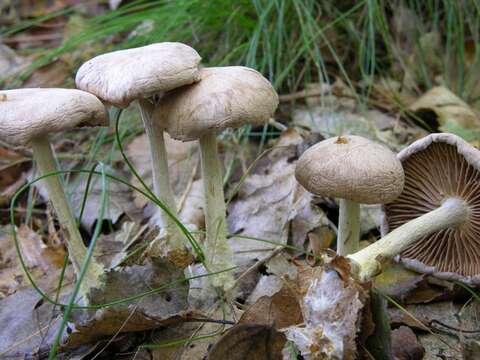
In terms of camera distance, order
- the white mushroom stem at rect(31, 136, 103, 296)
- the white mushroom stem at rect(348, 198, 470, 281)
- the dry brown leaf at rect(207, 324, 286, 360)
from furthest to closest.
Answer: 1. the white mushroom stem at rect(31, 136, 103, 296)
2. the white mushroom stem at rect(348, 198, 470, 281)
3. the dry brown leaf at rect(207, 324, 286, 360)

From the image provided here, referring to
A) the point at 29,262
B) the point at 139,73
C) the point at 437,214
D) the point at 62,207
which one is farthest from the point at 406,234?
the point at 29,262

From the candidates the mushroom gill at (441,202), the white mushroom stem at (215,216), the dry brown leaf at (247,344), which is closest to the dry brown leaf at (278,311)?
the dry brown leaf at (247,344)

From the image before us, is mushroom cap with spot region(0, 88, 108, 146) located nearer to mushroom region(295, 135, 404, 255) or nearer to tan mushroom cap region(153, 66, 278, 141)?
tan mushroom cap region(153, 66, 278, 141)

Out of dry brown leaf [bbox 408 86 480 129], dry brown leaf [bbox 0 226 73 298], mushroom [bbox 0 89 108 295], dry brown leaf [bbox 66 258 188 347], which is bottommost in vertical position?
dry brown leaf [bbox 408 86 480 129]

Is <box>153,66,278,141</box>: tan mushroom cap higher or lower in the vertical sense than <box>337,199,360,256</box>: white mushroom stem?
higher

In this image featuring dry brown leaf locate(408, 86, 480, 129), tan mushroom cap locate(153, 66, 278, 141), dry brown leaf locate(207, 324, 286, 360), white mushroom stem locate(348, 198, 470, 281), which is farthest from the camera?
dry brown leaf locate(408, 86, 480, 129)

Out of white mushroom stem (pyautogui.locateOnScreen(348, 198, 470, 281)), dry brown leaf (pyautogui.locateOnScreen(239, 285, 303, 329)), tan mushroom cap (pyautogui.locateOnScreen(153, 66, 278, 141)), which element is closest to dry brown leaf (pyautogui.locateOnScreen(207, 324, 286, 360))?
dry brown leaf (pyautogui.locateOnScreen(239, 285, 303, 329))

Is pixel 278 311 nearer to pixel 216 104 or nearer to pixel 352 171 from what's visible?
pixel 352 171
